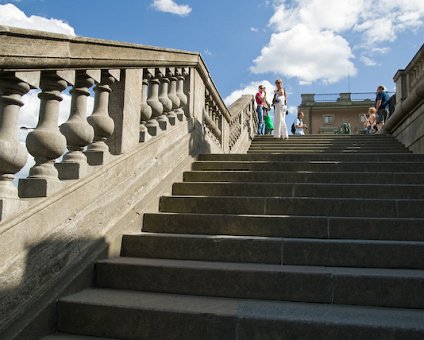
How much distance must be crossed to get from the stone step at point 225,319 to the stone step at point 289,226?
95cm

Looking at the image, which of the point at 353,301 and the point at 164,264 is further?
the point at 164,264

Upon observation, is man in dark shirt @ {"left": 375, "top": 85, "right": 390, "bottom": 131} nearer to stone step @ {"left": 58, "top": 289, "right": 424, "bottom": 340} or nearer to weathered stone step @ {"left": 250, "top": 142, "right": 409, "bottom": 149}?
weathered stone step @ {"left": 250, "top": 142, "right": 409, "bottom": 149}

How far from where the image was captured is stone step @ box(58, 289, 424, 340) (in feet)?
7.35

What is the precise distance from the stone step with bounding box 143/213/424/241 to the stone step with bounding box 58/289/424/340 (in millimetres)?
947

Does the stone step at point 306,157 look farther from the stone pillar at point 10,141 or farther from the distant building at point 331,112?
the distant building at point 331,112

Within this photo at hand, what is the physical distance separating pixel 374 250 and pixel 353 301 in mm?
584

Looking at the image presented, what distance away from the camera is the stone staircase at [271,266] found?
239 centimetres

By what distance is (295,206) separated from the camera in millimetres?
3951

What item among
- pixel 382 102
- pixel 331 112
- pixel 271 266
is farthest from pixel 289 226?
pixel 331 112

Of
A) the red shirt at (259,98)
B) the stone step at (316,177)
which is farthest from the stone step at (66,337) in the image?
the red shirt at (259,98)

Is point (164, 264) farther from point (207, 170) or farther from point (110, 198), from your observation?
point (207, 170)

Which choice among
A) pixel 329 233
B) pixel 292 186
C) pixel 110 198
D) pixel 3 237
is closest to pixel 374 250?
pixel 329 233

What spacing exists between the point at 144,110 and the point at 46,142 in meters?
1.59

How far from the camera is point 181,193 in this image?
4.58 meters
